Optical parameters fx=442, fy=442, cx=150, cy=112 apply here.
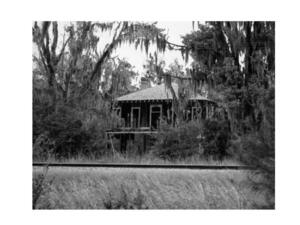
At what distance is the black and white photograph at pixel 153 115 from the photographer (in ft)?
20.0

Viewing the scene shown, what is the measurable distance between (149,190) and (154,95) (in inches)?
191

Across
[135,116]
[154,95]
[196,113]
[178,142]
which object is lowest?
[178,142]

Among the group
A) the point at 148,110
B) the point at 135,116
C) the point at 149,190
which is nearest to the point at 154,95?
the point at 148,110

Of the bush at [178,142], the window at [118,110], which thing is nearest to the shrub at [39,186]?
the bush at [178,142]

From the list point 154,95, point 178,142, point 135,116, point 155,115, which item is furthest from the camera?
point 135,116

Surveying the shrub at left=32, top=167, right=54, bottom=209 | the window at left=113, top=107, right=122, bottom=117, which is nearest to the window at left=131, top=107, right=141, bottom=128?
the window at left=113, top=107, right=122, bottom=117

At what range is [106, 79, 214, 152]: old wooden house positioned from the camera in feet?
30.2

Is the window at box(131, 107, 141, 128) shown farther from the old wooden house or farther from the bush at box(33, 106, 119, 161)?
the bush at box(33, 106, 119, 161)

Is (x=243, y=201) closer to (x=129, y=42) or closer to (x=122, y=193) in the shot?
(x=122, y=193)

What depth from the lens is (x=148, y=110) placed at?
37.1 feet

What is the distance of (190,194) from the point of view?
6121mm

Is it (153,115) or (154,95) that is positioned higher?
(154,95)

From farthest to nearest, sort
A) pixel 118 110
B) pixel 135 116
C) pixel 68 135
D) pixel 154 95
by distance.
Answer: pixel 135 116 < pixel 118 110 < pixel 154 95 < pixel 68 135

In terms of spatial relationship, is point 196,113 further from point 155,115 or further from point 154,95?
point 154,95
